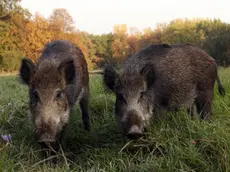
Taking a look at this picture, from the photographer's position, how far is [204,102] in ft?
16.4

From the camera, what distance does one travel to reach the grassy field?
130 inches

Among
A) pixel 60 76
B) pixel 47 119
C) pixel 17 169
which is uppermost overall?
pixel 60 76

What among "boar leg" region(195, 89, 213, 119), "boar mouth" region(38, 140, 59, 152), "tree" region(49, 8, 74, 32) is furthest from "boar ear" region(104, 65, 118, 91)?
"tree" region(49, 8, 74, 32)

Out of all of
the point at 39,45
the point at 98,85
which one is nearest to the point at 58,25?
the point at 39,45

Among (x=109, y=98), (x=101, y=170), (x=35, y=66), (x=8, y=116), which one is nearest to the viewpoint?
(x=101, y=170)

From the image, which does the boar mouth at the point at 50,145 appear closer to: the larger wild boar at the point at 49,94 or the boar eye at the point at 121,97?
the larger wild boar at the point at 49,94

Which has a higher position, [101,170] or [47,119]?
[47,119]

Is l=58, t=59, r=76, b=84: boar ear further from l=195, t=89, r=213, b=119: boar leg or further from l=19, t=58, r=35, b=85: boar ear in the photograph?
l=195, t=89, r=213, b=119: boar leg

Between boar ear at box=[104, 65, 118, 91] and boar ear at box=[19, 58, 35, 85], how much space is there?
0.91 metres

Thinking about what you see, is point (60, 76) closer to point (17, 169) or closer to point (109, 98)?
point (17, 169)

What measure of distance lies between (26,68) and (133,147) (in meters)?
1.64

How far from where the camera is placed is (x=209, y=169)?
314 centimetres

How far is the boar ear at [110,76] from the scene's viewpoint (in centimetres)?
442

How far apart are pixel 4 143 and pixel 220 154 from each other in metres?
2.41
